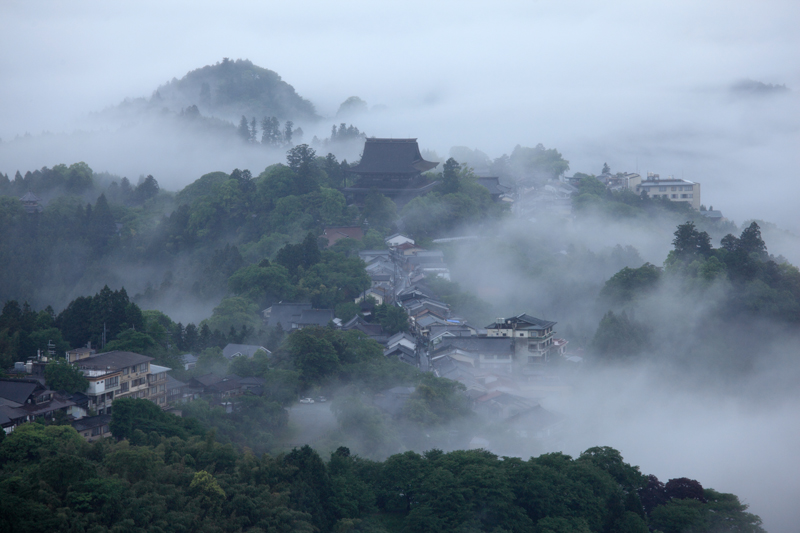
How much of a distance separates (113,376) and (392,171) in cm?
1922

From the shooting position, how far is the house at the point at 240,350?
2062 centimetres

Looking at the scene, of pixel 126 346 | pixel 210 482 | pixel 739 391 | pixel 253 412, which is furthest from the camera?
pixel 739 391

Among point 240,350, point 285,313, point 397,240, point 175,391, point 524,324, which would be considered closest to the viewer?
point 175,391

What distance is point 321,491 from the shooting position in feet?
42.4

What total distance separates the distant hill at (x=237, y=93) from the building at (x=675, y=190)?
32420mm

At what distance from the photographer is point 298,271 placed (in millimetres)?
26531

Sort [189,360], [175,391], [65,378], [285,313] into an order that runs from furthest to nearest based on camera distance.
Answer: [285,313] < [189,360] < [175,391] < [65,378]

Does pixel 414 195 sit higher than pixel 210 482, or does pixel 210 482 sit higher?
pixel 414 195

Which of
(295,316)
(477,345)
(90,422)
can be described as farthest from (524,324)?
(90,422)

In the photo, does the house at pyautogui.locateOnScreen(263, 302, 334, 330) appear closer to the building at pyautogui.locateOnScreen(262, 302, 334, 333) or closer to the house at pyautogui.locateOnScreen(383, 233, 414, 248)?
the building at pyautogui.locateOnScreen(262, 302, 334, 333)

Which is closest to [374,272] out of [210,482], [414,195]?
[414,195]

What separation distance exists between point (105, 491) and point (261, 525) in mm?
2192

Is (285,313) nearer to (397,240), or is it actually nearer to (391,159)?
(397,240)

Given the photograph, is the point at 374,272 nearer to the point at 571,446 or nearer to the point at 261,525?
the point at 571,446
